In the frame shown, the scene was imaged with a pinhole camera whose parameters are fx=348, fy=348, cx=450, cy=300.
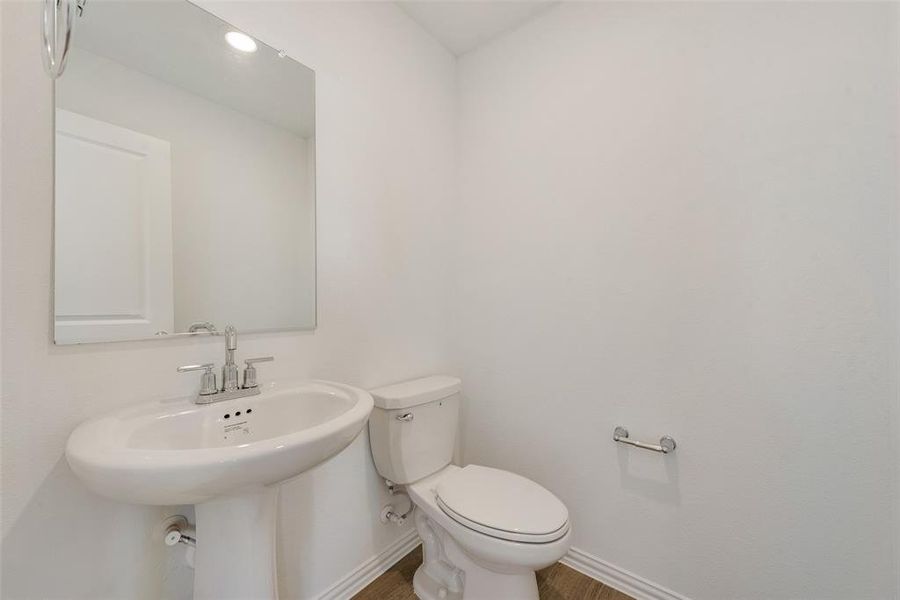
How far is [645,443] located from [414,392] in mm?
858

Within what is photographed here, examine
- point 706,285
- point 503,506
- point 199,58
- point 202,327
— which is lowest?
point 503,506

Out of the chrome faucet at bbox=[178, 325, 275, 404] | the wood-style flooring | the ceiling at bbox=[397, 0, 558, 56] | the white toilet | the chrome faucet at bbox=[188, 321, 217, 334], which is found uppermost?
the ceiling at bbox=[397, 0, 558, 56]

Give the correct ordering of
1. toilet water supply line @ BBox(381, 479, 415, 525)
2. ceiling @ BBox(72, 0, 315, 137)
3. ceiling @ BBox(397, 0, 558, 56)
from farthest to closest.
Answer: ceiling @ BBox(397, 0, 558, 56)
toilet water supply line @ BBox(381, 479, 415, 525)
ceiling @ BBox(72, 0, 315, 137)

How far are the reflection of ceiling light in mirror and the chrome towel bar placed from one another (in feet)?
5.77

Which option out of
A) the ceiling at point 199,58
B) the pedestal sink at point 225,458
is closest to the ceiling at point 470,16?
the ceiling at point 199,58

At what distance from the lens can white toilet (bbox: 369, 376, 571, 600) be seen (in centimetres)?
99

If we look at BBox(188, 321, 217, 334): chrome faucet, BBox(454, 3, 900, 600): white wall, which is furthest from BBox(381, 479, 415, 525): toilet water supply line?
BBox(188, 321, 217, 334): chrome faucet

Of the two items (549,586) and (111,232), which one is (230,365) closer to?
(111,232)

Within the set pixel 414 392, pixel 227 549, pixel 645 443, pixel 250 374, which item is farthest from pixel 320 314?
pixel 645 443

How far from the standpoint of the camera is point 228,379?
3.06 ft

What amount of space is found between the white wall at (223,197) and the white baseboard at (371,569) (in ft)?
3.02

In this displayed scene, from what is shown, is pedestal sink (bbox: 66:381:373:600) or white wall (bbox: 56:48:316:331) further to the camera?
white wall (bbox: 56:48:316:331)

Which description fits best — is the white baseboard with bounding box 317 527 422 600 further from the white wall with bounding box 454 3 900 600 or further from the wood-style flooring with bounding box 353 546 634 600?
the white wall with bounding box 454 3 900 600

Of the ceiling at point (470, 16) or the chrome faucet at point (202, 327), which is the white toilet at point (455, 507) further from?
the ceiling at point (470, 16)
